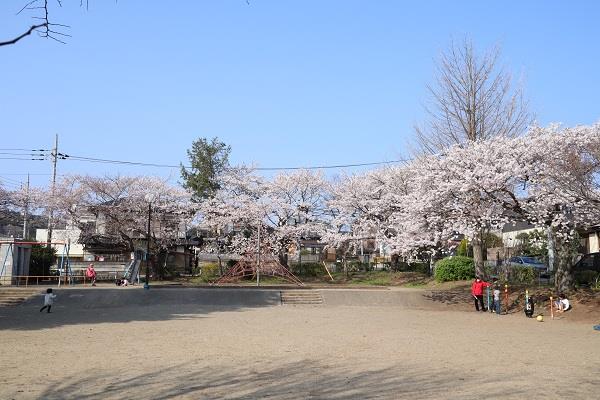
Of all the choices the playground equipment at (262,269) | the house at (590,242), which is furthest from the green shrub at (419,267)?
the house at (590,242)

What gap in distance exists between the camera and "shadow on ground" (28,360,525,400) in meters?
7.20

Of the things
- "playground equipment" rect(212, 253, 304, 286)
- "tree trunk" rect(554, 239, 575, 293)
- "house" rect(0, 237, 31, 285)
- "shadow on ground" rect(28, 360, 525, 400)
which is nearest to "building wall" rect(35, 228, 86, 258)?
"house" rect(0, 237, 31, 285)

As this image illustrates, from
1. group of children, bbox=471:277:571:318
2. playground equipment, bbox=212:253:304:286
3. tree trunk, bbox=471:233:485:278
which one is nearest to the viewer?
group of children, bbox=471:277:571:318

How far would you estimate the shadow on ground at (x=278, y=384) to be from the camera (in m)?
7.20

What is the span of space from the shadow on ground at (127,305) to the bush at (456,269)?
9.53 meters

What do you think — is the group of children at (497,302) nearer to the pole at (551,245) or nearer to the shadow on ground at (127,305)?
the pole at (551,245)

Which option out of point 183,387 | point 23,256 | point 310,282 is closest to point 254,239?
point 310,282

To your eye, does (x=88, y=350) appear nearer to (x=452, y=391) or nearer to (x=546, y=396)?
(x=452, y=391)

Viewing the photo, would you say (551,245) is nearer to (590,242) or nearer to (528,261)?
(528,261)

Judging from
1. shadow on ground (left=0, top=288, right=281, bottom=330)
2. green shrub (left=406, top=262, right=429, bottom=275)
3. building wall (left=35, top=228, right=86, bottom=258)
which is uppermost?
building wall (left=35, top=228, right=86, bottom=258)

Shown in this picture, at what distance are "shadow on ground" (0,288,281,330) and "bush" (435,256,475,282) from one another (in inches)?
375

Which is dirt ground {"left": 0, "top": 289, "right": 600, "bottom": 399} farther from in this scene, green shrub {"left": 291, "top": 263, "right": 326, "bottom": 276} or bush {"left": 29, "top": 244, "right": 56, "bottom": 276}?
green shrub {"left": 291, "top": 263, "right": 326, "bottom": 276}

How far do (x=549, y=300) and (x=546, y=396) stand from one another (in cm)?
1662

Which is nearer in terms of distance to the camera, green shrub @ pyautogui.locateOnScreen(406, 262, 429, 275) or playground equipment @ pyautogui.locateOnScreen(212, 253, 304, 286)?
playground equipment @ pyautogui.locateOnScreen(212, 253, 304, 286)
